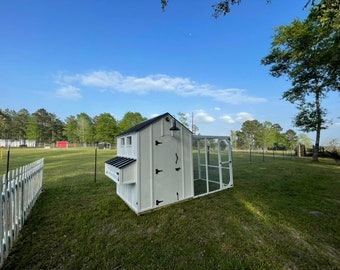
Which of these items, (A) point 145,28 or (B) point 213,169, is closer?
A: (B) point 213,169

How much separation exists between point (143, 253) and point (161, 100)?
65.8ft

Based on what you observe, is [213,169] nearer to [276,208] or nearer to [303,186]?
[276,208]

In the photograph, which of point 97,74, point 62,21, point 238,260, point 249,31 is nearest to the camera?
point 238,260

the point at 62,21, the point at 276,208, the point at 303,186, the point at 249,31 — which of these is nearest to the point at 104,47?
the point at 62,21

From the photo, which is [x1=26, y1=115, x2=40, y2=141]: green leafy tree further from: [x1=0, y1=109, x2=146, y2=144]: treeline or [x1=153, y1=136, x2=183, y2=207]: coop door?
[x1=153, y1=136, x2=183, y2=207]: coop door

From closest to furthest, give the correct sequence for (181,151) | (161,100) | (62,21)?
(181,151)
(62,21)
(161,100)

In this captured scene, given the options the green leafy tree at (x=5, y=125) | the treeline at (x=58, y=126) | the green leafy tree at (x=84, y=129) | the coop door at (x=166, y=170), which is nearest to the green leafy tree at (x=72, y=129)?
the treeline at (x=58, y=126)

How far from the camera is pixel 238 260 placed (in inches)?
88.0

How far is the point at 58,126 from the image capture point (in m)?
56.9

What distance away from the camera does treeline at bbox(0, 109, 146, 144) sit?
41.5 m

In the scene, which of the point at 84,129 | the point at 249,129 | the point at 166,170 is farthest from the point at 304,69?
the point at 84,129

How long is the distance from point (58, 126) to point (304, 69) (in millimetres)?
66710

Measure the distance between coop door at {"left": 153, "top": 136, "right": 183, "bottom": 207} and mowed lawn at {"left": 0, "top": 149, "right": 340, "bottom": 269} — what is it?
0.30 metres

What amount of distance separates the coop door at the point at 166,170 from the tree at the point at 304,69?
11902 mm
